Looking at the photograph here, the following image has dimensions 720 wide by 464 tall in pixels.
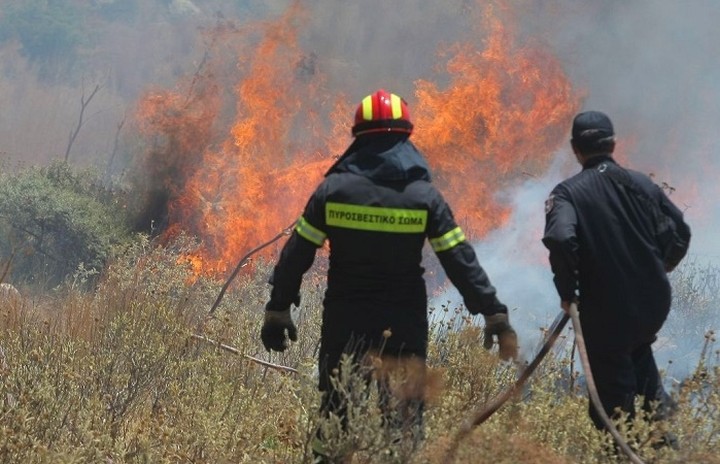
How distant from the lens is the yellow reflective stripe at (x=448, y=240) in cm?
372

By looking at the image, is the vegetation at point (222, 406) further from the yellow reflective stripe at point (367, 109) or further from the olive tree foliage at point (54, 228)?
the olive tree foliage at point (54, 228)

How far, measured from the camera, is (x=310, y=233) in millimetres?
3816

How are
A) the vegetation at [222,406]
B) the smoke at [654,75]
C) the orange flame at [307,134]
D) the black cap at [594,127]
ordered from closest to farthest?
the vegetation at [222,406], the black cap at [594,127], the orange flame at [307,134], the smoke at [654,75]

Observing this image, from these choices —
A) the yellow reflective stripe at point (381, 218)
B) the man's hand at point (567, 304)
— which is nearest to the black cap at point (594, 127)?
the man's hand at point (567, 304)

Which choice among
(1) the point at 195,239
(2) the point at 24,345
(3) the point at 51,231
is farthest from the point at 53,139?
(2) the point at 24,345

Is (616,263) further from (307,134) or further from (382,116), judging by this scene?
(307,134)

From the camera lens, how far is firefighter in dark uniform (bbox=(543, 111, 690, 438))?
4.09 m

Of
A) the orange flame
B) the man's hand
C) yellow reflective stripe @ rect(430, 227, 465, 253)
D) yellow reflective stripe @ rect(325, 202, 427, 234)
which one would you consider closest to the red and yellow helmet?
yellow reflective stripe @ rect(325, 202, 427, 234)

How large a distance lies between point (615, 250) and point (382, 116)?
1188 mm

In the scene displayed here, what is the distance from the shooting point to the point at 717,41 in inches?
671

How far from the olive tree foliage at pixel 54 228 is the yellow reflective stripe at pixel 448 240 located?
511 inches

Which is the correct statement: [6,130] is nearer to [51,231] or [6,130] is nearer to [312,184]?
[51,231]

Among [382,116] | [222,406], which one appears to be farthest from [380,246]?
[222,406]

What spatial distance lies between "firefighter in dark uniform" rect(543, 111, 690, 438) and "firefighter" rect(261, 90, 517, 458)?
0.59m
